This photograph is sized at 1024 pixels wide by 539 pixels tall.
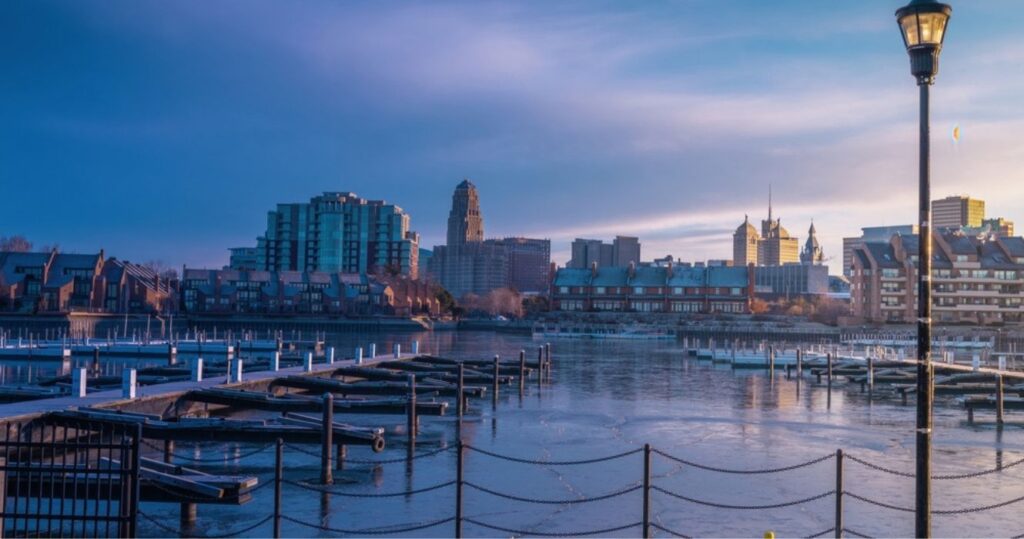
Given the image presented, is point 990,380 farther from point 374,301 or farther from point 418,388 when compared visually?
point 374,301

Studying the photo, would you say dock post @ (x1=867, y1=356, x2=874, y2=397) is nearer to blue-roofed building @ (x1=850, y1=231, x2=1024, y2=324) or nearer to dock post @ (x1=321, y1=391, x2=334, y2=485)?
dock post @ (x1=321, y1=391, x2=334, y2=485)

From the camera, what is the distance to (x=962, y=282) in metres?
141

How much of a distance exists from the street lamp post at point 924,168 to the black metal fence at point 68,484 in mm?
9723

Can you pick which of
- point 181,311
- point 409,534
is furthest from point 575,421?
point 181,311

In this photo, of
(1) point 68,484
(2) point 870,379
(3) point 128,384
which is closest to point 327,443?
(1) point 68,484

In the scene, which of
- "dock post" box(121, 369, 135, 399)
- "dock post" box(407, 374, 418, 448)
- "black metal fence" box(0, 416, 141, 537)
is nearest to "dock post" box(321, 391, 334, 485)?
"black metal fence" box(0, 416, 141, 537)

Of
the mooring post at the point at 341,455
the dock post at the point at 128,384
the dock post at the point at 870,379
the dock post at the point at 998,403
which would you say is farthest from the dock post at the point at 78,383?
the dock post at the point at 870,379

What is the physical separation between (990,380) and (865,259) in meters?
108

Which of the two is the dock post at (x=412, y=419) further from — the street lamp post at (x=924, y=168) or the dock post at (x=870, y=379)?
the dock post at (x=870, y=379)

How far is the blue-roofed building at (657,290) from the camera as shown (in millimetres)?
166250

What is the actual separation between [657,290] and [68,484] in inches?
6145

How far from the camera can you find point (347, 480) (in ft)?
68.0

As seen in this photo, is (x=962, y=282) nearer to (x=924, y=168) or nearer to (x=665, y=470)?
(x=665, y=470)

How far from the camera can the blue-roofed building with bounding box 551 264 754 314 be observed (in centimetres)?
16625
